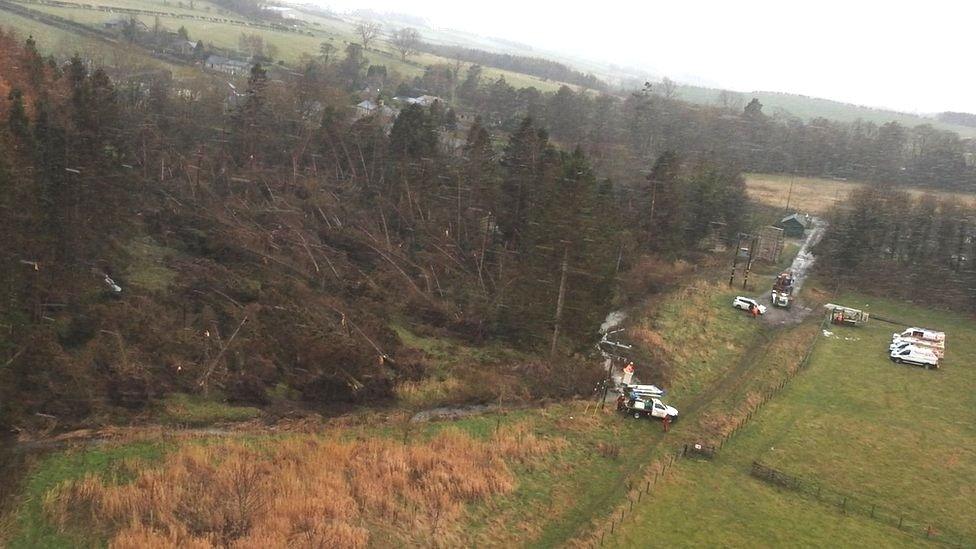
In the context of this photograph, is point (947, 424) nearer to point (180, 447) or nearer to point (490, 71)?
point (180, 447)

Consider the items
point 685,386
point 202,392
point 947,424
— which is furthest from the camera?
point 685,386

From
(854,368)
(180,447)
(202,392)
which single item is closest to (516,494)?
(180,447)

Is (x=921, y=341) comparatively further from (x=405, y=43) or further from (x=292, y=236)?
(x=405, y=43)

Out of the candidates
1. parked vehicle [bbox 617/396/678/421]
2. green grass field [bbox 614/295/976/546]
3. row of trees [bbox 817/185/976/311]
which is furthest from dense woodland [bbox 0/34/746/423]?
row of trees [bbox 817/185/976/311]

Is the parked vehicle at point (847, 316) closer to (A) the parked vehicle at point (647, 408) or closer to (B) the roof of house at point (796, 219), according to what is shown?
(A) the parked vehicle at point (647, 408)

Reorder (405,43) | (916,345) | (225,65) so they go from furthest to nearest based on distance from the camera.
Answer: (405,43)
(225,65)
(916,345)

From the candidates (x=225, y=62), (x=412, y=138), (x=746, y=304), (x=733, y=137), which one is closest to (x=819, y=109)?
(x=733, y=137)
